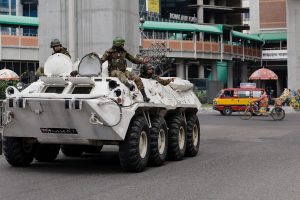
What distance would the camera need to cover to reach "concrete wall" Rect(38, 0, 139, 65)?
2286 cm

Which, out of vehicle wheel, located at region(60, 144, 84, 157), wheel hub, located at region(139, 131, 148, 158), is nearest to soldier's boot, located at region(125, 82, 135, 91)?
wheel hub, located at region(139, 131, 148, 158)

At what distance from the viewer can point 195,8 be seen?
8925 centimetres

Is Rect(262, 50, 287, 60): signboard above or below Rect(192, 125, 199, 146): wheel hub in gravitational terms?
above

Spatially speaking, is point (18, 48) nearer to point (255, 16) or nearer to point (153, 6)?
point (153, 6)

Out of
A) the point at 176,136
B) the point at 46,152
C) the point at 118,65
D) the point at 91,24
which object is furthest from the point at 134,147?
the point at 91,24

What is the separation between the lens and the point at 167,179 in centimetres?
1027

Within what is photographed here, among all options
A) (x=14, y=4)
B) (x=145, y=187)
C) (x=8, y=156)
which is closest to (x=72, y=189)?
(x=145, y=187)

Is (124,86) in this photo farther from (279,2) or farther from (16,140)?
(279,2)

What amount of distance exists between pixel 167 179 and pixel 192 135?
3898 millimetres

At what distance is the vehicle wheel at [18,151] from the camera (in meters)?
11.4

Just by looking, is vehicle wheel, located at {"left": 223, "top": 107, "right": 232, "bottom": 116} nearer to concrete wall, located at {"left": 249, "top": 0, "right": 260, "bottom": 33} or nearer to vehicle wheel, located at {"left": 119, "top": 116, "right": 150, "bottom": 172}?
vehicle wheel, located at {"left": 119, "top": 116, "right": 150, "bottom": 172}

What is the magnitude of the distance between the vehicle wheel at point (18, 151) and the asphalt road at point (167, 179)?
0.17m

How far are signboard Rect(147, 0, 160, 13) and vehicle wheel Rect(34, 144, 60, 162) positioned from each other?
7365 centimetres

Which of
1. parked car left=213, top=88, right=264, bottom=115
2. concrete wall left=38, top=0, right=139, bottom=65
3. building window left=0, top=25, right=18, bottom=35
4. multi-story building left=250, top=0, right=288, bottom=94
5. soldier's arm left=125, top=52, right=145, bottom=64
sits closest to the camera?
soldier's arm left=125, top=52, right=145, bottom=64
